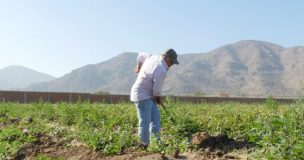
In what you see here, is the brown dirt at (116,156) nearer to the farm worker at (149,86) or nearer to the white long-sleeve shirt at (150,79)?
the farm worker at (149,86)

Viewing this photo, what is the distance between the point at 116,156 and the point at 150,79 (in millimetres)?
1662

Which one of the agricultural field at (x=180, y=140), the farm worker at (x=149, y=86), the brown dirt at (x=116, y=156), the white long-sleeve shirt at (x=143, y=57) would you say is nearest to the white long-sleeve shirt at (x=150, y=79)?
the farm worker at (x=149, y=86)

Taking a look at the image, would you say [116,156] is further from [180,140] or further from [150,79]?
[150,79]

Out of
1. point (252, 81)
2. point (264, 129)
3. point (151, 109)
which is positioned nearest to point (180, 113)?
point (151, 109)

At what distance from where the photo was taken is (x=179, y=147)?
759cm

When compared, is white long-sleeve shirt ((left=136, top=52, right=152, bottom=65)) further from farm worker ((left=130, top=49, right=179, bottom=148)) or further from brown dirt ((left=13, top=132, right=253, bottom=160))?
brown dirt ((left=13, top=132, right=253, bottom=160))

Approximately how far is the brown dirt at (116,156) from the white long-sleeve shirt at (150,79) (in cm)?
117

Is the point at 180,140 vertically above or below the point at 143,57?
below

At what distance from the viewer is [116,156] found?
278 inches

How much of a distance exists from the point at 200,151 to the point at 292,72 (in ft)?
631

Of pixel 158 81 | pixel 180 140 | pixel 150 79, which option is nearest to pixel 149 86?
pixel 150 79

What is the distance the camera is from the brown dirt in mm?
7184

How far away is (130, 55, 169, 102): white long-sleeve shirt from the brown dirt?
3.84ft

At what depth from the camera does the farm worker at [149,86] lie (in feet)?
26.2
